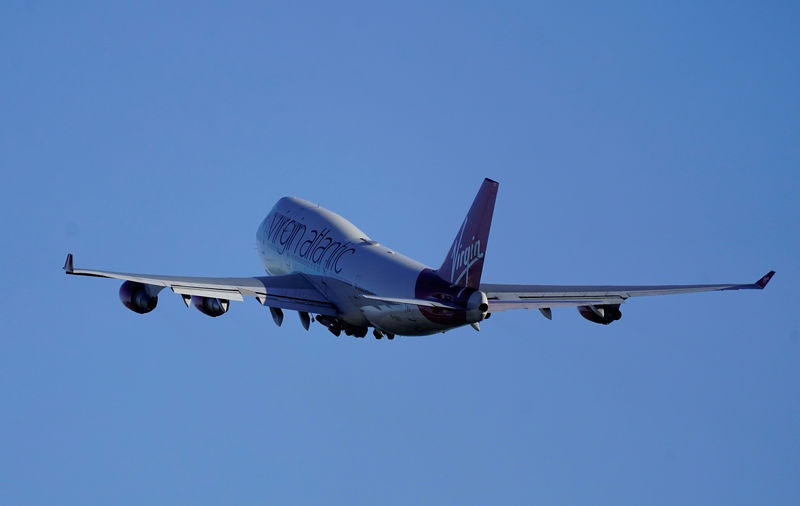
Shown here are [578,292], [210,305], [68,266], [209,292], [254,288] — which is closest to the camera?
[68,266]

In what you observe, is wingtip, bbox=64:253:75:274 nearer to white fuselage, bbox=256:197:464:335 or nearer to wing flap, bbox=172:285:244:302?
wing flap, bbox=172:285:244:302

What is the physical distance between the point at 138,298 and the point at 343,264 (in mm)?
10783

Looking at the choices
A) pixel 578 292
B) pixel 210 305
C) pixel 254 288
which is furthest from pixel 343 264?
pixel 578 292

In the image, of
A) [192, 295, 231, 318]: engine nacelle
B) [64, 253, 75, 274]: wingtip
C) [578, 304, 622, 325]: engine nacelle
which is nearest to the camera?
[64, 253, 75, 274]: wingtip

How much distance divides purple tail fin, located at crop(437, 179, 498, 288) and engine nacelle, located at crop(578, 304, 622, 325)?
10324mm

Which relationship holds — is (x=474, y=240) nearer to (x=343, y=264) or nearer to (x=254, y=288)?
(x=343, y=264)

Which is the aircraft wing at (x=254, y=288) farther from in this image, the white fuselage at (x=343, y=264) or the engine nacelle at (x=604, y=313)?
the engine nacelle at (x=604, y=313)

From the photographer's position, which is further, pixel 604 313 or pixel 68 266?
pixel 604 313

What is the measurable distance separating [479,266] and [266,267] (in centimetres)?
2367

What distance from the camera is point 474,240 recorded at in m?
60.8

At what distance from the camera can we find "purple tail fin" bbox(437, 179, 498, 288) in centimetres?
6044

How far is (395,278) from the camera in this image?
6619 centimetres

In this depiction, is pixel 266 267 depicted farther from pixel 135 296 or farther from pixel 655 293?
pixel 655 293

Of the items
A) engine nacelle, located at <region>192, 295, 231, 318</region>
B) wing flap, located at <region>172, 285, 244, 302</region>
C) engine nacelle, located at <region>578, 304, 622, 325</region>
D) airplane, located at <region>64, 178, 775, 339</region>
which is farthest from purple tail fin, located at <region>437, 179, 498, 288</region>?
engine nacelle, located at <region>192, 295, 231, 318</region>
